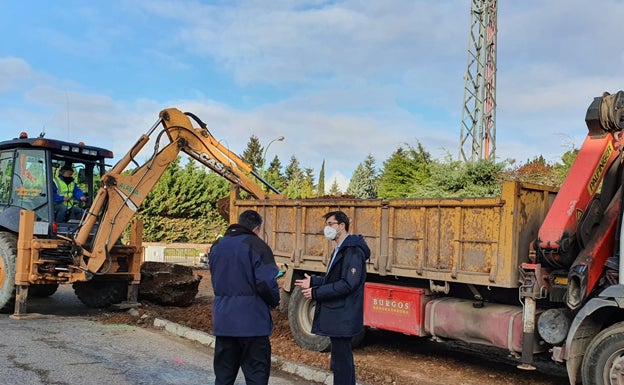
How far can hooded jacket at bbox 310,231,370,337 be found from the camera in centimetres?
488

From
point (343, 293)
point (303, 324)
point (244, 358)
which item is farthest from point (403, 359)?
point (244, 358)

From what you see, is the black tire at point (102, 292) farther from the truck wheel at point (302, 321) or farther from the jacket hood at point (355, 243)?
the jacket hood at point (355, 243)

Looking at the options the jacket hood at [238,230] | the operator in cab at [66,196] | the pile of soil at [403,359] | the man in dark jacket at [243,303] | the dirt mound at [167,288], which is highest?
the operator in cab at [66,196]

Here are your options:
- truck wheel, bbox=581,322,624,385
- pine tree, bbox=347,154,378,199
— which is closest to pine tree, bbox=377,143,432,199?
pine tree, bbox=347,154,378,199

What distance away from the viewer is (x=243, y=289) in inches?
174

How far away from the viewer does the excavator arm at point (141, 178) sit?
31.7 feet

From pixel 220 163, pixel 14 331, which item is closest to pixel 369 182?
pixel 220 163

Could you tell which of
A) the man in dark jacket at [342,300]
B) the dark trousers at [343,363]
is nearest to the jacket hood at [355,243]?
the man in dark jacket at [342,300]

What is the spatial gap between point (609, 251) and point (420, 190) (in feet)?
39.2

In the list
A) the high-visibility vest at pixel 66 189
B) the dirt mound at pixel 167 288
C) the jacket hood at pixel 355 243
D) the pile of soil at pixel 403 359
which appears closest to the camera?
the jacket hood at pixel 355 243

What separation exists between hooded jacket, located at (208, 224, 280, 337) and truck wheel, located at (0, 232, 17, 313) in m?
6.34

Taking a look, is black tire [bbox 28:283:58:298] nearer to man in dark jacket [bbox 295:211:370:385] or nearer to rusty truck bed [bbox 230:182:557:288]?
rusty truck bed [bbox 230:182:557:288]

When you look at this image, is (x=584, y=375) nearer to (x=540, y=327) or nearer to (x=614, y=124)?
(x=540, y=327)

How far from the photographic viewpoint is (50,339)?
25.5 ft
